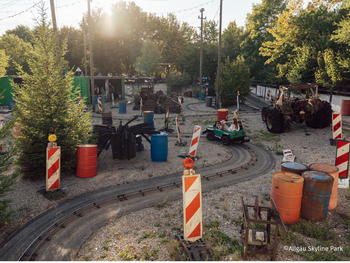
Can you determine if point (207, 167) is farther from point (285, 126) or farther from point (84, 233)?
point (285, 126)

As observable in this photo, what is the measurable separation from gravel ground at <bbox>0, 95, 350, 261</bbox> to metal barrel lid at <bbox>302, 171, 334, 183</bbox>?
103 centimetres

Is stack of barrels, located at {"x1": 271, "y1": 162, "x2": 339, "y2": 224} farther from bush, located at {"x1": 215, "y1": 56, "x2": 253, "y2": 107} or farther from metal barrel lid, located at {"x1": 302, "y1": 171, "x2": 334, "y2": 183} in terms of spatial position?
bush, located at {"x1": 215, "y1": 56, "x2": 253, "y2": 107}

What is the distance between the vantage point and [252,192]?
24.6 ft

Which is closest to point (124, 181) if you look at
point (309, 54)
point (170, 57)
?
point (309, 54)

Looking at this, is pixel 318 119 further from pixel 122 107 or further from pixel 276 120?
pixel 122 107

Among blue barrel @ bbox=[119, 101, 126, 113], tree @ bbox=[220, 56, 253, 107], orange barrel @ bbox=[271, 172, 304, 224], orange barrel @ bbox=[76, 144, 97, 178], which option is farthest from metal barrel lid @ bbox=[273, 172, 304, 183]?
tree @ bbox=[220, 56, 253, 107]

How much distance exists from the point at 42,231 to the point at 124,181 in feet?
10.0

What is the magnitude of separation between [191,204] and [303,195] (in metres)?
2.69

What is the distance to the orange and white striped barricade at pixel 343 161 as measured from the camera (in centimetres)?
742

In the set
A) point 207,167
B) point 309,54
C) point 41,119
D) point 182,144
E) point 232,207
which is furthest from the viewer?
point 309,54

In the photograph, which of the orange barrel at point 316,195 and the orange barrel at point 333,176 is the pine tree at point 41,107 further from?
the orange barrel at point 333,176

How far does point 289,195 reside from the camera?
5.57 metres

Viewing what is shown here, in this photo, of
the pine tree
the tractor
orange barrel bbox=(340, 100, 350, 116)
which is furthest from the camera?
orange barrel bbox=(340, 100, 350, 116)

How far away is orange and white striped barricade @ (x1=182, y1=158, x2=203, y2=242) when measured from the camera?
15.6 feet
